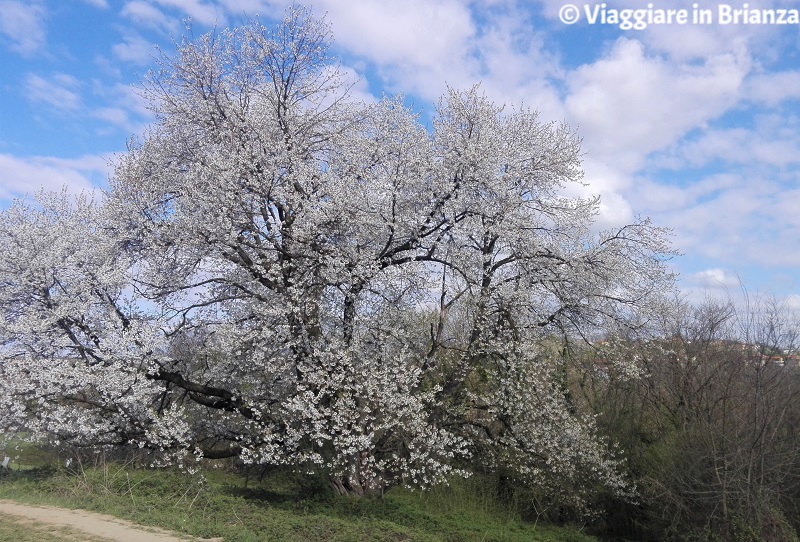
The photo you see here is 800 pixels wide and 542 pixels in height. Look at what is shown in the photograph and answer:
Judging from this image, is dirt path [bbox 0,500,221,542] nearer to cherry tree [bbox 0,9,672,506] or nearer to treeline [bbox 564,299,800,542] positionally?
cherry tree [bbox 0,9,672,506]

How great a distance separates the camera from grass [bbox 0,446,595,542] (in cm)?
1100

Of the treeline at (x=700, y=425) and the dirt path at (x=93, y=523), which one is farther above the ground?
the treeline at (x=700, y=425)

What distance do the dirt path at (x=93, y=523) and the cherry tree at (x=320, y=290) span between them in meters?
1.56

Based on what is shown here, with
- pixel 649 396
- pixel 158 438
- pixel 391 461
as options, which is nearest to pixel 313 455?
pixel 391 461

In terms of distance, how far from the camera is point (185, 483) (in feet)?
43.6

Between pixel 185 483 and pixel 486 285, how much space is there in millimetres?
7218

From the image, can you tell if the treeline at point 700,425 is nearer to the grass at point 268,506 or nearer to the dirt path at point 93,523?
the grass at point 268,506

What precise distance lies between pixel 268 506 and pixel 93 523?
323 cm

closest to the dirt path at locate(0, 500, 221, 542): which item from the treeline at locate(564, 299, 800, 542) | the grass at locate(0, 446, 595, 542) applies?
the grass at locate(0, 446, 595, 542)

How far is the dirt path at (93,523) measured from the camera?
9763 mm

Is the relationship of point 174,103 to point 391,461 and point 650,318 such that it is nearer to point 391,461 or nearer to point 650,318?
point 391,461

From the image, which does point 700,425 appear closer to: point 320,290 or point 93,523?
point 320,290

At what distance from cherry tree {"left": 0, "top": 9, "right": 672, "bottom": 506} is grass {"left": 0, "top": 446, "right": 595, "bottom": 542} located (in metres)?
0.70

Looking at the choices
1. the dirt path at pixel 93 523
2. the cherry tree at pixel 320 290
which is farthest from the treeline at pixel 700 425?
the dirt path at pixel 93 523
